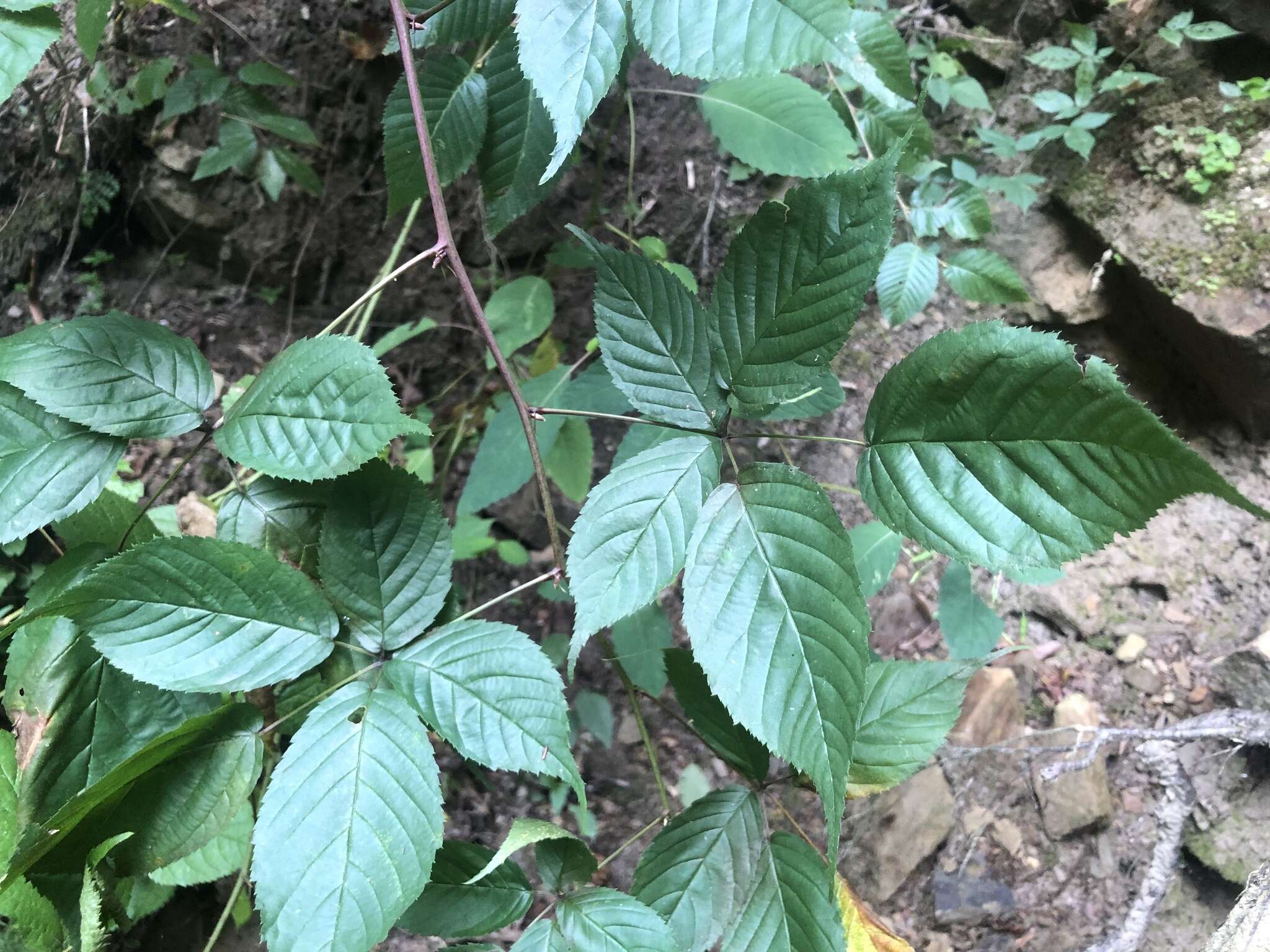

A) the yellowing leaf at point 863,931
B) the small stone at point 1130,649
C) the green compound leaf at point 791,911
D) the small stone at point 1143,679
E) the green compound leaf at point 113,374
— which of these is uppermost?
the green compound leaf at point 113,374

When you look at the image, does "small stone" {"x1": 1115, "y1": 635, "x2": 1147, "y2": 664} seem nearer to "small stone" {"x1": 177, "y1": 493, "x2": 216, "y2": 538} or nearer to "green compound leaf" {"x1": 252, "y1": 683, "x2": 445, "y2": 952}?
"green compound leaf" {"x1": 252, "y1": 683, "x2": 445, "y2": 952}

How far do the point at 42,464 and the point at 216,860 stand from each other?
0.68 metres

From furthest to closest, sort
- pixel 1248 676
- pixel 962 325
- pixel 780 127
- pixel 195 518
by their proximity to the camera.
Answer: pixel 962 325, pixel 1248 676, pixel 780 127, pixel 195 518

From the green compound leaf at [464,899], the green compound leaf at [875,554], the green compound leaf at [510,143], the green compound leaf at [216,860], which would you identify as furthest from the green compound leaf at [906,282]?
the green compound leaf at [216,860]

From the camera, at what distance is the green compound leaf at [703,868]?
82cm

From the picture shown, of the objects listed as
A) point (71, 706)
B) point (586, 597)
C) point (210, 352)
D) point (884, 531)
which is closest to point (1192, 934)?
point (884, 531)

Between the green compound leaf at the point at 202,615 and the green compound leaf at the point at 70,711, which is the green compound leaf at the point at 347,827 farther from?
the green compound leaf at the point at 70,711

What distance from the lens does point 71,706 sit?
82cm

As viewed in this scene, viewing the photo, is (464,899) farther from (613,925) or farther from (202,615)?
(202,615)

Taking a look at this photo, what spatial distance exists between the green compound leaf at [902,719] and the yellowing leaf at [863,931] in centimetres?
14

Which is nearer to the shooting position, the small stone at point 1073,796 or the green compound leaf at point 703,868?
the green compound leaf at point 703,868

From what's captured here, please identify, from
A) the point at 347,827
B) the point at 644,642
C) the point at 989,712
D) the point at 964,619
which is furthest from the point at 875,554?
the point at 347,827

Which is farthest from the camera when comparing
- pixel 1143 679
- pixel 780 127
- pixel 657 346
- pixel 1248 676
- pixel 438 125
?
pixel 1143 679

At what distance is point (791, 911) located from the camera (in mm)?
816
